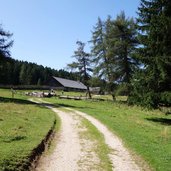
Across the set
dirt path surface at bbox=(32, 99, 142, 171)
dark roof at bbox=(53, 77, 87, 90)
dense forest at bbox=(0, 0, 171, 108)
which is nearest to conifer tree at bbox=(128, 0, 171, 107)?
dense forest at bbox=(0, 0, 171, 108)

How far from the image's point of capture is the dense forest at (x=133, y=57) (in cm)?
2941

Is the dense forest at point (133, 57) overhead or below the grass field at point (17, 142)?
overhead

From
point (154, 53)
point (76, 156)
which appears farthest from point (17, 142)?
point (154, 53)

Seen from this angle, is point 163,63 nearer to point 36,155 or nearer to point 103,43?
point 36,155

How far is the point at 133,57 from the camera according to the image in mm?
32906

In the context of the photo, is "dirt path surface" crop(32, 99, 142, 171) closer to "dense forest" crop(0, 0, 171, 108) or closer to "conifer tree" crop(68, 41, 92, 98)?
"dense forest" crop(0, 0, 171, 108)

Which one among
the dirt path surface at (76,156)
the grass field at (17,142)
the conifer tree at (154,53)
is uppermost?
the conifer tree at (154,53)

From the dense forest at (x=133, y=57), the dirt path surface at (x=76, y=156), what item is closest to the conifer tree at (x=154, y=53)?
the dense forest at (x=133, y=57)

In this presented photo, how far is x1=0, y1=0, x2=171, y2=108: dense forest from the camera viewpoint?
2941cm

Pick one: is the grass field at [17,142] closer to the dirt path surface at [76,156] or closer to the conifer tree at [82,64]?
the dirt path surface at [76,156]

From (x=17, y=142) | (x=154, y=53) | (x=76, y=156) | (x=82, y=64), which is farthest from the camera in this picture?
(x=82, y=64)

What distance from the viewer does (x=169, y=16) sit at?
100 ft

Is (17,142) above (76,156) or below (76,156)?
above

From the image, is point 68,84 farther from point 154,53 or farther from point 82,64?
point 154,53
